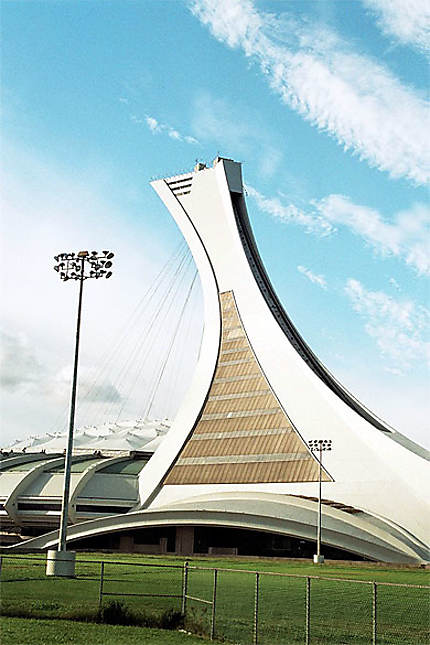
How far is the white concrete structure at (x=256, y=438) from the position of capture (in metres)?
37.2

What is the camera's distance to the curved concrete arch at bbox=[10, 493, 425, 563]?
34562 millimetres

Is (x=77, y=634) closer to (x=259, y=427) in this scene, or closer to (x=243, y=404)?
(x=259, y=427)

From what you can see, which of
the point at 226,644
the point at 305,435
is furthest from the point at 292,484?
the point at 226,644

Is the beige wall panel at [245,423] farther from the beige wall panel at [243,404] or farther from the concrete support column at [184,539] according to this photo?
the concrete support column at [184,539]

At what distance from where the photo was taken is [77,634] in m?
12.7

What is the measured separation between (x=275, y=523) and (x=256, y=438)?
367 inches

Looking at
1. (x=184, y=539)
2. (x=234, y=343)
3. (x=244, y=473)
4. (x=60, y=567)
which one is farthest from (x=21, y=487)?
(x=60, y=567)

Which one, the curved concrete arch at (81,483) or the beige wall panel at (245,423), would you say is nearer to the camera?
the curved concrete arch at (81,483)

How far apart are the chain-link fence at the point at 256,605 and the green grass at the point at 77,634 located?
59 centimetres

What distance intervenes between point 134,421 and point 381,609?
55.2 metres

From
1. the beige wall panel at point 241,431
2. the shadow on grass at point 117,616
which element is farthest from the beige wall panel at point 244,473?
the shadow on grass at point 117,616

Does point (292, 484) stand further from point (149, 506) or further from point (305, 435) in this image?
point (149, 506)

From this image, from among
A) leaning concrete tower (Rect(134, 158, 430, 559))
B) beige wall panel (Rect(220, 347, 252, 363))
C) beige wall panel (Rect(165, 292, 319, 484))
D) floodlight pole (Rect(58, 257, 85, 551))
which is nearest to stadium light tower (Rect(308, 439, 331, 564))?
leaning concrete tower (Rect(134, 158, 430, 559))

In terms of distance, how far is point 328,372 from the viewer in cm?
4912
